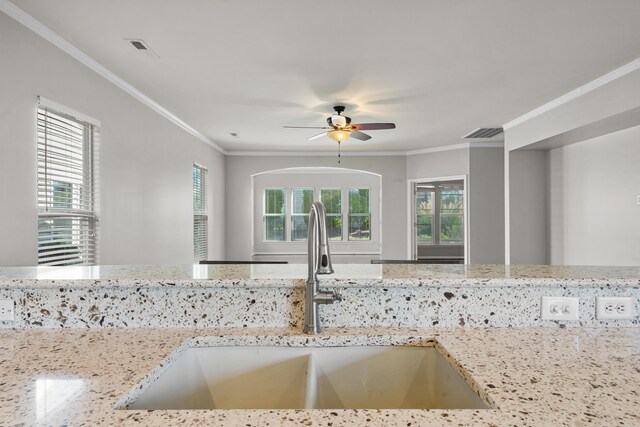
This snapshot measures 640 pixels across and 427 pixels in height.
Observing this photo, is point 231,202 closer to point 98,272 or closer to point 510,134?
point 510,134

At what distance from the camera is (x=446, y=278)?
114cm

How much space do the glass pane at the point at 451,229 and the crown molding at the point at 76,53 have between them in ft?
23.8

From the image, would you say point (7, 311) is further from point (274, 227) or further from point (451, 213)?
point (451, 213)

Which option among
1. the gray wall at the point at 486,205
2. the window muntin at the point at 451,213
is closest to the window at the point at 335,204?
the window muntin at the point at 451,213

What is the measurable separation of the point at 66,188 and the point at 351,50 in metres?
2.35

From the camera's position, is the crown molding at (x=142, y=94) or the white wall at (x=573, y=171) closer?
the crown molding at (x=142, y=94)

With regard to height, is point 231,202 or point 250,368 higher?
point 231,202

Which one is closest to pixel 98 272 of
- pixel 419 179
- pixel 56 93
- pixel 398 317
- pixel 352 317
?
pixel 352 317

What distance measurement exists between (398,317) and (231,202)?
20.8 ft

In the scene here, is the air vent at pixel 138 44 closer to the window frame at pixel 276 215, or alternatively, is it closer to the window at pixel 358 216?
the window frame at pixel 276 215

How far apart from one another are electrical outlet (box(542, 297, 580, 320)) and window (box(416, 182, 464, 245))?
8.43 meters

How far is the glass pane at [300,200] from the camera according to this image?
345 inches

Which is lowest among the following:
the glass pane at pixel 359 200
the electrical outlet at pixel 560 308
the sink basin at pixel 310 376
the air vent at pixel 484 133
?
the sink basin at pixel 310 376

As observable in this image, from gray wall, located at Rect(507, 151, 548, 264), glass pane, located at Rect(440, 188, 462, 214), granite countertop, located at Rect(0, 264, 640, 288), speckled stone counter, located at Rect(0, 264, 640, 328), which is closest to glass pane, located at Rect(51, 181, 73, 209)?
granite countertop, located at Rect(0, 264, 640, 288)
